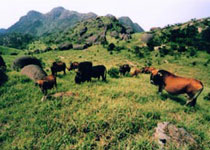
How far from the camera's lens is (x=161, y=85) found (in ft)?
26.3

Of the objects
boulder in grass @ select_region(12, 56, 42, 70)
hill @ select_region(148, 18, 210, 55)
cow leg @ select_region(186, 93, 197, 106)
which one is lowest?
cow leg @ select_region(186, 93, 197, 106)

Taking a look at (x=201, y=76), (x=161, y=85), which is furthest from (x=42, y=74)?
(x=201, y=76)

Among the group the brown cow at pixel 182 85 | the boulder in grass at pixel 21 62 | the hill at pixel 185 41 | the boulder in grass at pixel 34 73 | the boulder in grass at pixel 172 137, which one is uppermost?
the hill at pixel 185 41

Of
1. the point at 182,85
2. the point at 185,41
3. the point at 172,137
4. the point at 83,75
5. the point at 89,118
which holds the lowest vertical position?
the point at 172,137

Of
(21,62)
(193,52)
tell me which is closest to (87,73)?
(21,62)

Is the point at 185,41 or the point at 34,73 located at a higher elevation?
the point at 185,41

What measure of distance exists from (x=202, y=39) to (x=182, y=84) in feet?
129

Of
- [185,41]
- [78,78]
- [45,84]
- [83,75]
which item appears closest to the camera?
[45,84]

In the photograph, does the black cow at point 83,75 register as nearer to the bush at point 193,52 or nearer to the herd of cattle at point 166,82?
the herd of cattle at point 166,82

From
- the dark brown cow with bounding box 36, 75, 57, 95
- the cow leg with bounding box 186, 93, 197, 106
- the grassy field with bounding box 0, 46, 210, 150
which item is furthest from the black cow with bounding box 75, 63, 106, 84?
the cow leg with bounding box 186, 93, 197, 106

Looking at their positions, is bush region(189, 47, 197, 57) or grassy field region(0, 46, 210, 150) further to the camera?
bush region(189, 47, 197, 57)

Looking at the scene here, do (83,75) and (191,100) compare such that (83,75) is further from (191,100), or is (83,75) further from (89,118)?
(191,100)

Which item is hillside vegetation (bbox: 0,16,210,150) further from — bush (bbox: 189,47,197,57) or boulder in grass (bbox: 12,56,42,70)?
bush (bbox: 189,47,197,57)

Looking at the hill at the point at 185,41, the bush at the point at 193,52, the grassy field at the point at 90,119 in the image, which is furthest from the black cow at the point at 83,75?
the bush at the point at 193,52
